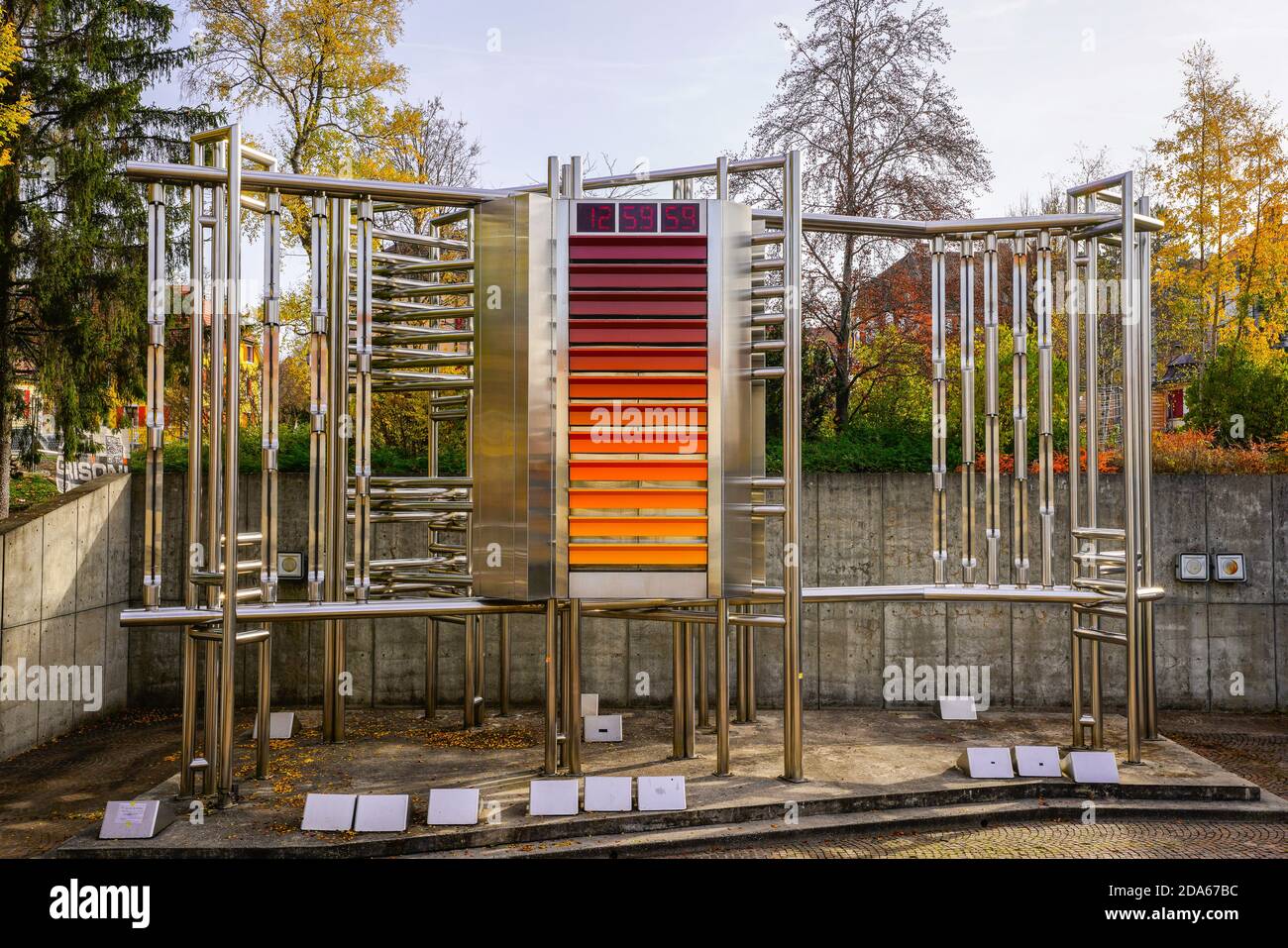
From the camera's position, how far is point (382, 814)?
217 inches

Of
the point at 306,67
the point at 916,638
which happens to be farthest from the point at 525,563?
the point at 306,67

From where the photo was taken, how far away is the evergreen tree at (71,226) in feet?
39.1

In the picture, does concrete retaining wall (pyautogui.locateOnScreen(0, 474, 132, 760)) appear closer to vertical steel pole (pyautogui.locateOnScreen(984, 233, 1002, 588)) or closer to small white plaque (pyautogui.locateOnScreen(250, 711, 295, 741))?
small white plaque (pyautogui.locateOnScreen(250, 711, 295, 741))

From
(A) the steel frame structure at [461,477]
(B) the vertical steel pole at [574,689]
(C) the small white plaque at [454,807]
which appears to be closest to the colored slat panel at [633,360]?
(A) the steel frame structure at [461,477]

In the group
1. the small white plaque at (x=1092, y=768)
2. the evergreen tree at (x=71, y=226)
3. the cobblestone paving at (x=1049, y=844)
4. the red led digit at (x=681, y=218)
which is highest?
the evergreen tree at (x=71, y=226)

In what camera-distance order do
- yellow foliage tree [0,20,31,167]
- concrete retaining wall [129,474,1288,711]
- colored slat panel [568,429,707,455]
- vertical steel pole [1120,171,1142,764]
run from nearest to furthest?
colored slat panel [568,429,707,455], vertical steel pole [1120,171,1142,764], concrete retaining wall [129,474,1288,711], yellow foliage tree [0,20,31,167]

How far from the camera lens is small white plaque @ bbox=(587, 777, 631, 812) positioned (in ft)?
19.0

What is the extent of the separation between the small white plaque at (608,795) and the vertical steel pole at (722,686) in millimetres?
903

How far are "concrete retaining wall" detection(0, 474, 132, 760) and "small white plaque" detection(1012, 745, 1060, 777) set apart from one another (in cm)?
789

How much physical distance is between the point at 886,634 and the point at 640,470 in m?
4.81

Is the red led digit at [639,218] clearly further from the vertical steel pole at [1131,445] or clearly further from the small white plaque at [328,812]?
the small white plaque at [328,812]

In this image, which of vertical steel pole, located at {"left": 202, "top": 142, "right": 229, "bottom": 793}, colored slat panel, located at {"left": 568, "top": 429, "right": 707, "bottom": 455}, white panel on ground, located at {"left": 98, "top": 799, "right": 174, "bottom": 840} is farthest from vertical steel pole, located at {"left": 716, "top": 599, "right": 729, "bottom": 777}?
white panel on ground, located at {"left": 98, "top": 799, "right": 174, "bottom": 840}

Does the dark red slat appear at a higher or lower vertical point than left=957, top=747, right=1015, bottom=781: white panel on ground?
higher
